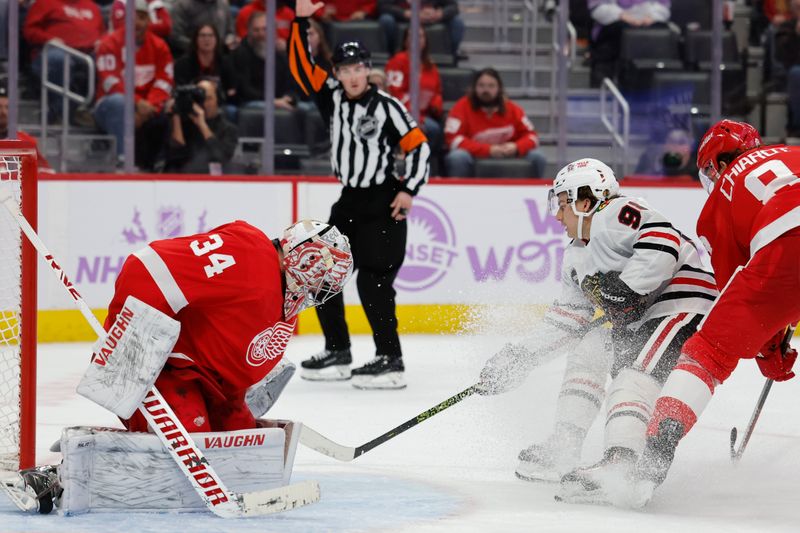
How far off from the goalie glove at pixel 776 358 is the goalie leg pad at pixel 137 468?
4.33 ft

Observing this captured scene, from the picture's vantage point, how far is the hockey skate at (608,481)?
2943 mm

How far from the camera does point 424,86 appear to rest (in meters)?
6.95

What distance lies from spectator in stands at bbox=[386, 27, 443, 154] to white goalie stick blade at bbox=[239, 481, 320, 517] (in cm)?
415

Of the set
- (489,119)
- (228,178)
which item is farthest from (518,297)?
(228,178)

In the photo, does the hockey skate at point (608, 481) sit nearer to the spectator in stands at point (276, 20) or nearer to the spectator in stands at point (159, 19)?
the spectator in stands at point (276, 20)

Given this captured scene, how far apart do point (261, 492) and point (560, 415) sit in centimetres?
88

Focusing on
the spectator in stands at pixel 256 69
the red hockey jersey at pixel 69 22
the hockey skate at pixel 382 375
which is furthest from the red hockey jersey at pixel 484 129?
the hockey skate at pixel 382 375

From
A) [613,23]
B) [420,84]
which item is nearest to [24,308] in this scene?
[420,84]

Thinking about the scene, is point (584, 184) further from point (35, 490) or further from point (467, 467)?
point (35, 490)

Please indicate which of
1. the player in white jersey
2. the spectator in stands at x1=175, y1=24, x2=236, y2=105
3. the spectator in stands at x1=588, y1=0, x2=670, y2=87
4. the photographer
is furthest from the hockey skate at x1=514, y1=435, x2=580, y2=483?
the spectator in stands at x1=588, y1=0, x2=670, y2=87

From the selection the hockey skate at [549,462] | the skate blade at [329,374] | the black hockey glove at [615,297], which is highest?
the black hockey glove at [615,297]

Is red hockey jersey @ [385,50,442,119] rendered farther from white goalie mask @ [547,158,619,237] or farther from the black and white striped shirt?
white goalie mask @ [547,158,619,237]

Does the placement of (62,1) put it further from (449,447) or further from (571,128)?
(449,447)

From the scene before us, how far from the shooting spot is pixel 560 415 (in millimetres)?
→ 3305
